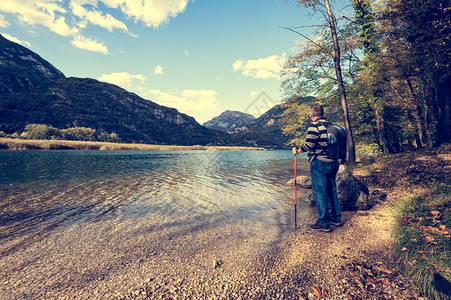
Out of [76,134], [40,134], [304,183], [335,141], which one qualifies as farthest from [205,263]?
[76,134]

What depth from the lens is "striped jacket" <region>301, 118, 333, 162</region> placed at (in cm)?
611

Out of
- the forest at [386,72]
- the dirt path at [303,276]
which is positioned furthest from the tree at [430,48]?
the dirt path at [303,276]

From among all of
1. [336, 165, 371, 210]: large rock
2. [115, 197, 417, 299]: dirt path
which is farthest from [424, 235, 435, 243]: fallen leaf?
[336, 165, 371, 210]: large rock

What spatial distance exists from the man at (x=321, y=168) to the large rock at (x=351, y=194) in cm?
227

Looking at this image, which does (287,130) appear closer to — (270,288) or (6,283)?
(270,288)

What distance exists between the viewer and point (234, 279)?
3.95 meters

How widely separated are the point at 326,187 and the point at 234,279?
4233mm

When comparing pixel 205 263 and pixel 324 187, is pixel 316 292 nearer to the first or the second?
pixel 205 263

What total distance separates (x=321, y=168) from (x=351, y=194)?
3713mm

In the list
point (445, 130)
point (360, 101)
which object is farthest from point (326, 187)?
point (360, 101)

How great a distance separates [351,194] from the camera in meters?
8.48

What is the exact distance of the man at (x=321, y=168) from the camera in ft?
20.1

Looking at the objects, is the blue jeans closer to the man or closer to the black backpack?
the man

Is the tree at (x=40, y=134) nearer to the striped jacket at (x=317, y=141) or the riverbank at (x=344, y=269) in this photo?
the riverbank at (x=344, y=269)
